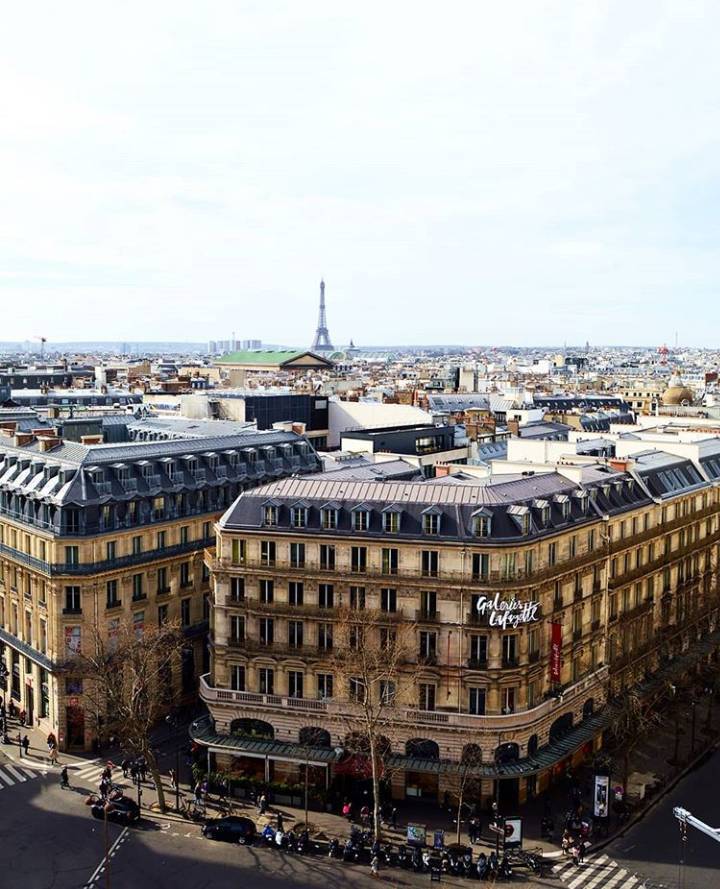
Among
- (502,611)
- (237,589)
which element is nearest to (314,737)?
(237,589)

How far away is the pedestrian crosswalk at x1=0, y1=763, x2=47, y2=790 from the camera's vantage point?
7962 cm

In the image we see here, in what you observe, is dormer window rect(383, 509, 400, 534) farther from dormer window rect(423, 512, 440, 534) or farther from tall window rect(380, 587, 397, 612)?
tall window rect(380, 587, 397, 612)

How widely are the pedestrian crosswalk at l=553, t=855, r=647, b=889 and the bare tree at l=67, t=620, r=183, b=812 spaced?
93.8 ft

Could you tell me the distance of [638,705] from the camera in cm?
7794

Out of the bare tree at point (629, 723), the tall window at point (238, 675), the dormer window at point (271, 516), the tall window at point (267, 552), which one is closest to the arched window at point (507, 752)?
the bare tree at point (629, 723)

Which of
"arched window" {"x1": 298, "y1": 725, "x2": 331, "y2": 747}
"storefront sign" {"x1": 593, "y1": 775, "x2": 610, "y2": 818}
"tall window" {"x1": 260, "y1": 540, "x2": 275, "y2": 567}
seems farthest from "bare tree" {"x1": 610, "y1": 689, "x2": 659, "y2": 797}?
"tall window" {"x1": 260, "y1": 540, "x2": 275, "y2": 567}

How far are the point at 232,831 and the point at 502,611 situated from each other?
23864mm

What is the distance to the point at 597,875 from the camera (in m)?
65.6

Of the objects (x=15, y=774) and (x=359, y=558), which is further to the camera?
(x=15, y=774)

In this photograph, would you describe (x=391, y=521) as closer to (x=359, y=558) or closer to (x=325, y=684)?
(x=359, y=558)

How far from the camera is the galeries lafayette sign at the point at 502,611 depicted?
7338cm

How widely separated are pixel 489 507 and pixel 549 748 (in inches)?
758

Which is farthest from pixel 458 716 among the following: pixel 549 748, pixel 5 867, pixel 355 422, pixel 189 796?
pixel 355 422

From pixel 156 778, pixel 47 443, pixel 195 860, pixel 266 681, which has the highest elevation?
pixel 47 443
